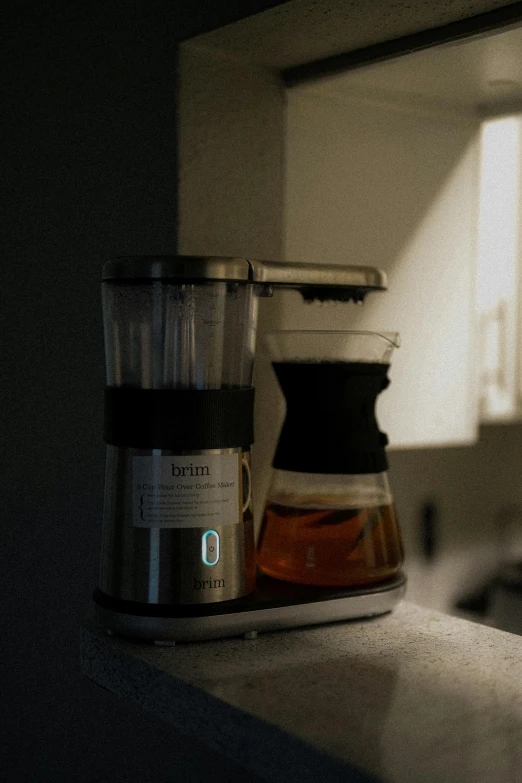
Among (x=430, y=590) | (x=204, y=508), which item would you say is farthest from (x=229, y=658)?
(x=430, y=590)

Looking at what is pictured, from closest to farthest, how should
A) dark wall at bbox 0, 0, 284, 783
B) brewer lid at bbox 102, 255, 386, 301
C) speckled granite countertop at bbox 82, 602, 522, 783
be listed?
1. speckled granite countertop at bbox 82, 602, 522, 783
2. brewer lid at bbox 102, 255, 386, 301
3. dark wall at bbox 0, 0, 284, 783

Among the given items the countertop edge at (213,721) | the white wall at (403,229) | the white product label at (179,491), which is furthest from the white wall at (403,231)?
the countertop edge at (213,721)

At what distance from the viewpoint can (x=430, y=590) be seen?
2234 mm

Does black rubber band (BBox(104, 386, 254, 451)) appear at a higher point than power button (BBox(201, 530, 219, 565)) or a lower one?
higher

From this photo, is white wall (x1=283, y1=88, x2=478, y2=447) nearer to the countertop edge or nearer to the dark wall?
the dark wall

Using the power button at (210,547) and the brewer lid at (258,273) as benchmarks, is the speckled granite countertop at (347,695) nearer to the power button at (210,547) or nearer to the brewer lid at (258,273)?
the power button at (210,547)

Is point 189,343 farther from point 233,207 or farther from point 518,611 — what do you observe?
point 518,611

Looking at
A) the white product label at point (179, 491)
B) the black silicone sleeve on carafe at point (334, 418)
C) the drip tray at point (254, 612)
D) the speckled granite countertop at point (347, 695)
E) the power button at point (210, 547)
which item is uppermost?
the black silicone sleeve on carafe at point (334, 418)

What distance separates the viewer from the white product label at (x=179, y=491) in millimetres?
815

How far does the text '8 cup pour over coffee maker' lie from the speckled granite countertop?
35mm

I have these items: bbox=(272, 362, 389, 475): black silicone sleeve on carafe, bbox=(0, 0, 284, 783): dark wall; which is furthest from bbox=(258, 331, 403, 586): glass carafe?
bbox=(0, 0, 284, 783): dark wall

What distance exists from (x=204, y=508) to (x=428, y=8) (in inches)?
20.9

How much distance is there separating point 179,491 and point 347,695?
0.24 metres

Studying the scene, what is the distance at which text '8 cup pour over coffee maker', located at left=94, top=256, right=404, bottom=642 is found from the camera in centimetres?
82
